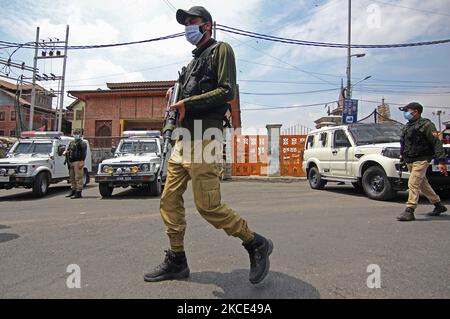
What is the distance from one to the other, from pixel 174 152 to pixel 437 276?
248cm

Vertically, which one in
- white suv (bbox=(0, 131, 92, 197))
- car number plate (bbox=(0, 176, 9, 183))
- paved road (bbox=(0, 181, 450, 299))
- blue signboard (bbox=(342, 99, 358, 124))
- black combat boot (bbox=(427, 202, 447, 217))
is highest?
blue signboard (bbox=(342, 99, 358, 124))

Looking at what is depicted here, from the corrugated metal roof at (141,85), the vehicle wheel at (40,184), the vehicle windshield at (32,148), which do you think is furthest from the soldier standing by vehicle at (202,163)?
the corrugated metal roof at (141,85)

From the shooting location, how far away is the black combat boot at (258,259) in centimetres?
258

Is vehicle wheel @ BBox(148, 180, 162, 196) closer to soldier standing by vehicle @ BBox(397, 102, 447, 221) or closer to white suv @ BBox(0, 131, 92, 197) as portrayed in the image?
white suv @ BBox(0, 131, 92, 197)

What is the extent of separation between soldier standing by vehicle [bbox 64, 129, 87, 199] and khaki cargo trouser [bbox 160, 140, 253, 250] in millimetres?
7255

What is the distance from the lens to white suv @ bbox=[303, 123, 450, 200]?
687 centimetres

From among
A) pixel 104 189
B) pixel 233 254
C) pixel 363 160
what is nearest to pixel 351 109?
pixel 363 160

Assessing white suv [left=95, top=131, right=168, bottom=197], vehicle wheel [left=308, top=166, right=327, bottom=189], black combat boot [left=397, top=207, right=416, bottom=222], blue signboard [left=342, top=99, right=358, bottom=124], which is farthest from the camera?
blue signboard [left=342, top=99, right=358, bottom=124]

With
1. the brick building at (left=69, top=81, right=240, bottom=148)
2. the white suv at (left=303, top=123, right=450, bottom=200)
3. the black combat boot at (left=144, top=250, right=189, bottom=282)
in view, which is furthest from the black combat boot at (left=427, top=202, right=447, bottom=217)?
the brick building at (left=69, top=81, right=240, bottom=148)

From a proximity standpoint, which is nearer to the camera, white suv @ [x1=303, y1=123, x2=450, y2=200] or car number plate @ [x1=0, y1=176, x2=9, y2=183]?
white suv @ [x1=303, y1=123, x2=450, y2=200]

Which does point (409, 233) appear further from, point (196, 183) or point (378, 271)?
point (196, 183)

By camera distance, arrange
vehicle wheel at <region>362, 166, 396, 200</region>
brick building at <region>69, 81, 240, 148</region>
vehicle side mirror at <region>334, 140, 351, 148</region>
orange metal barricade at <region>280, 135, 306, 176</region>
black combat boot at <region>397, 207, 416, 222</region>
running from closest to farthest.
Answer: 1. black combat boot at <region>397, 207, 416, 222</region>
2. vehicle wheel at <region>362, 166, 396, 200</region>
3. vehicle side mirror at <region>334, 140, 351, 148</region>
4. orange metal barricade at <region>280, 135, 306, 176</region>
5. brick building at <region>69, 81, 240, 148</region>

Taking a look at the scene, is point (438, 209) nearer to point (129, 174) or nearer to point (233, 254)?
point (233, 254)

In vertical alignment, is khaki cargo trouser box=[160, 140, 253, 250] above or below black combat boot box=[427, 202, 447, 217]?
above
